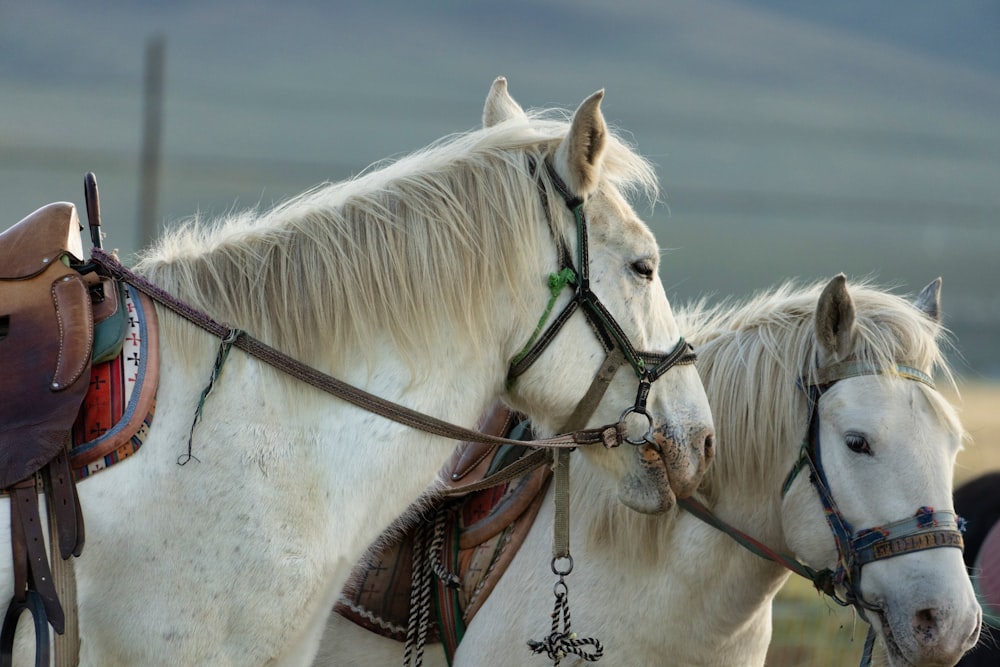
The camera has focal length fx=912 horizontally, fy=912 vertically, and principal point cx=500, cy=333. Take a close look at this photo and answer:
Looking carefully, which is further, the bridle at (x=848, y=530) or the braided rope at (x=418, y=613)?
the braided rope at (x=418, y=613)

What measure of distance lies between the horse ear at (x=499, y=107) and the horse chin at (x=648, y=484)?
3.56 ft

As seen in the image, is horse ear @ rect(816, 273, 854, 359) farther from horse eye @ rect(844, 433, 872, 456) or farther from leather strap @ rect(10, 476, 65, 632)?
leather strap @ rect(10, 476, 65, 632)

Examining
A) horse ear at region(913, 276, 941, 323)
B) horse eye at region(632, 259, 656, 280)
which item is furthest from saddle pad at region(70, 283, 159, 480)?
horse ear at region(913, 276, 941, 323)

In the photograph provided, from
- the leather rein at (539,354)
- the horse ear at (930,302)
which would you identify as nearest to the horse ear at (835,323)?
the horse ear at (930,302)

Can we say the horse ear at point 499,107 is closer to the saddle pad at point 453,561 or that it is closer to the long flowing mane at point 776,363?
the long flowing mane at point 776,363

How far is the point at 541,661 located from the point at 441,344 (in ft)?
3.89

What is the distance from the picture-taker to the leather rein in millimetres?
2193

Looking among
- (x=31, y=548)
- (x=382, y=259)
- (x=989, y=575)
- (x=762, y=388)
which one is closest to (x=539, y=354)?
(x=382, y=259)

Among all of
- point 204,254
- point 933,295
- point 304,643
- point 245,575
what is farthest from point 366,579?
point 933,295

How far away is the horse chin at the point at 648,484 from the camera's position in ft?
7.96

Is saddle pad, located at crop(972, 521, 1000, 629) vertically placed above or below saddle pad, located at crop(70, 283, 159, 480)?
below

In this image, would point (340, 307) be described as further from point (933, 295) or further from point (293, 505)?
point (933, 295)

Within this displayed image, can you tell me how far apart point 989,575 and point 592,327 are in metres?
2.40

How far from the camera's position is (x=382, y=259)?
229cm
